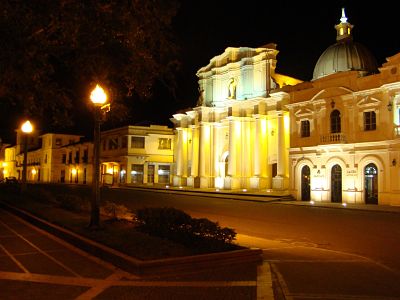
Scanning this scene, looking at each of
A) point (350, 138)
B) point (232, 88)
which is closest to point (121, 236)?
point (350, 138)

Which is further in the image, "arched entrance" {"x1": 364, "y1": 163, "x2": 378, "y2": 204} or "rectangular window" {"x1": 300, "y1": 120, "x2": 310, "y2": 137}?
"rectangular window" {"x1": 300, "y1": 120, "x2": 310, "y2": 137}

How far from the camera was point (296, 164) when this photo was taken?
38750 mm

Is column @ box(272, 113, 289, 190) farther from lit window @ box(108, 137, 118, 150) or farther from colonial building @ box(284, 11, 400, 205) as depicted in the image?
lit window @ box(108, 137, 118, 150)

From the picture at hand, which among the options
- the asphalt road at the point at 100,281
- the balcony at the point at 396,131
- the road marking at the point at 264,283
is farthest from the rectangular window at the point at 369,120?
the asphalt road at the point at 100,281

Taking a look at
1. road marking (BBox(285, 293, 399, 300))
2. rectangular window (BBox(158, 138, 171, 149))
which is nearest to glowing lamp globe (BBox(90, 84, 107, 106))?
road marking (BBox(285, 293, 399, 300))

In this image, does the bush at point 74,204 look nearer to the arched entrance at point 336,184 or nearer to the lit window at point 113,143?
the arched entrance at point 336,184

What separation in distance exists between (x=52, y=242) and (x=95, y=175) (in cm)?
228

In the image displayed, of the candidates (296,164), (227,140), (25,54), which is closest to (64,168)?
(227,140)

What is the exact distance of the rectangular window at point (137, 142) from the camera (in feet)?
214

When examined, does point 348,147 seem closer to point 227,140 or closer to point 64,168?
point 227,140

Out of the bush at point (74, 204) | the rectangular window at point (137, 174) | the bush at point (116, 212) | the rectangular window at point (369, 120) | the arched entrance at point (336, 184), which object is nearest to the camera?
the bush at point (116, 212)

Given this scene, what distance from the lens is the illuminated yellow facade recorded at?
46.5m

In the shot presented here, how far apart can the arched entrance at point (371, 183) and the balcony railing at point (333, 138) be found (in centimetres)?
287

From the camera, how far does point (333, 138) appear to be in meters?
35.1
